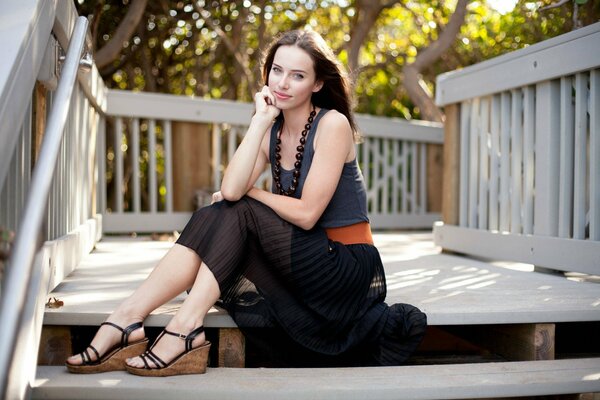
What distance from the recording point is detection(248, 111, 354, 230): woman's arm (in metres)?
2.26

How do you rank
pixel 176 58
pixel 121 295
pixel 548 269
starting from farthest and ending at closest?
pixel 176 58 → pixel 548 269 → pixel 121 295

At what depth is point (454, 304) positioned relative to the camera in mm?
2400

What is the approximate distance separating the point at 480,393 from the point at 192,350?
2.40 ft

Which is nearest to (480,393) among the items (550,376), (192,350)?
(550,376)

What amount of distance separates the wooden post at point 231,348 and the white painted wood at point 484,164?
1.88m

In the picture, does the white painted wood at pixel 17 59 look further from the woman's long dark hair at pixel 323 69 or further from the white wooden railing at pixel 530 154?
the white wooden railing at pixel 530 154

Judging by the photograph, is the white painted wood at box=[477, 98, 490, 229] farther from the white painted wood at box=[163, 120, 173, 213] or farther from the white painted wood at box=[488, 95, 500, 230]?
the white painted wood at box=[163, 120, 173, 213]

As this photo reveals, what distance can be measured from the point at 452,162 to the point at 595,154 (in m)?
1.27

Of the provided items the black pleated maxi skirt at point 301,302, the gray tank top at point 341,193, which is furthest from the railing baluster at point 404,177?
the black pleated maxi skirt at point 301,302

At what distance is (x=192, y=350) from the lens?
2023 millimetres

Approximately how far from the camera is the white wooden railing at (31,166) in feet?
4.78

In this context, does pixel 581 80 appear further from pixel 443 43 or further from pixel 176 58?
pixel 176 58

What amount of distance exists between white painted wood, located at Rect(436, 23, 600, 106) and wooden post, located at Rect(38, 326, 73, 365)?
6.57 ft

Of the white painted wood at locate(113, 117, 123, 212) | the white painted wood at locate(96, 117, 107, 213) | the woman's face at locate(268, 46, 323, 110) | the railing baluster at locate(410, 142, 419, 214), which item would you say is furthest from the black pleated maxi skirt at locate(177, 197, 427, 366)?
the railing baluster at locate(410, 142, 419, 214)
